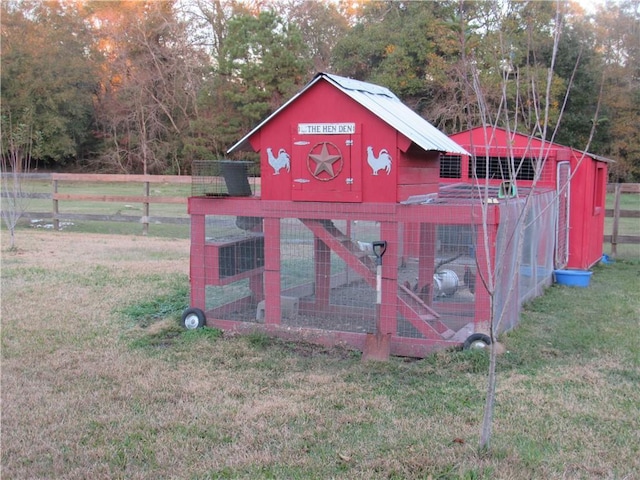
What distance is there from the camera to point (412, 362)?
19.2 feet

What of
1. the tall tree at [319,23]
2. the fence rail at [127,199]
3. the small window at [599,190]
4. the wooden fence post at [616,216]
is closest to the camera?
the small window at [599,190]

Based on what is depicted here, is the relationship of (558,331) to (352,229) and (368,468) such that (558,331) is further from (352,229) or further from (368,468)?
(368,468)

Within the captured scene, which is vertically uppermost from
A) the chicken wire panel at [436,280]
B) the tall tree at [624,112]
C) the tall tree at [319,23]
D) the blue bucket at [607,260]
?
the tall tree at [319,23]

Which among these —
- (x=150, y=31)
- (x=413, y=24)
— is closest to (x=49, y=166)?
(x=150, y=31)

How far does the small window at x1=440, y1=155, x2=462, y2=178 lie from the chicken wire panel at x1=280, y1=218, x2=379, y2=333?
347 cm

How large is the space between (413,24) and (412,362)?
73.6 feet

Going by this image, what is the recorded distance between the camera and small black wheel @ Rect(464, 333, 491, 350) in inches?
229

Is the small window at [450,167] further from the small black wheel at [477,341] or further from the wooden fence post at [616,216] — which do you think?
the small black wheel at [477,341]

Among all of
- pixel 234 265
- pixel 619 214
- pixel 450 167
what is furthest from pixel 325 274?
pixel 619 214

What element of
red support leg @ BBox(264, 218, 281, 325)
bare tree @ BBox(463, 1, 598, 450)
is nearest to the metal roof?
bare tree @ BBox(463, 1, 598, 450)

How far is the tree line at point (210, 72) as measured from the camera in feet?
85.4

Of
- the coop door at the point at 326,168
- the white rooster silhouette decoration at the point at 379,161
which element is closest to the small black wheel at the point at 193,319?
the coop door at the point at 326,168

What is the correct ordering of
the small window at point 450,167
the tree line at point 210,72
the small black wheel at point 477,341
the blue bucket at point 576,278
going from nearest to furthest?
the small black wheel at point 477,341
the blue bucket at point 576,278
the small window at point 450,167
the tree line at point 210,72

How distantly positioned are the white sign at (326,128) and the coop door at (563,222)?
193 inches
